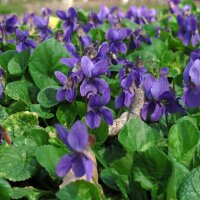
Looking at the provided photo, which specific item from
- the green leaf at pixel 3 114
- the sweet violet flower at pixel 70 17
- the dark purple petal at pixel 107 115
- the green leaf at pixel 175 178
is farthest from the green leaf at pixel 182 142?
the sweet violet flower at pixel 70 17

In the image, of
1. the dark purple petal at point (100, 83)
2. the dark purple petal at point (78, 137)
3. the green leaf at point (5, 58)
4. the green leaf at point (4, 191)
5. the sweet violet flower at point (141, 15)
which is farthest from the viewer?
the sweet violet flower at point (141, 15)

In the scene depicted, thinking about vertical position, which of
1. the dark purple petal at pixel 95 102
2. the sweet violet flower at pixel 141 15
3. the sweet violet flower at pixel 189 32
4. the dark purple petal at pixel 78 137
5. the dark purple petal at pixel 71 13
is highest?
the dark purple petal at pixel 78 137

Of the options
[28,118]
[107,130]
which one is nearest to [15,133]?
[28,118]

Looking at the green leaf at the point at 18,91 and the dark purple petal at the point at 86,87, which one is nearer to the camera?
the dark purple petal at the point at 86,87

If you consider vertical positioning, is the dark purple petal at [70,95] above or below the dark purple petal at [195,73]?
below

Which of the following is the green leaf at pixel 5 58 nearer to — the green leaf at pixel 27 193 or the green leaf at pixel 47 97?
the green leaf at pixel 47 97

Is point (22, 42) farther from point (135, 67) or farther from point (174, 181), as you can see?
point (174, 181)

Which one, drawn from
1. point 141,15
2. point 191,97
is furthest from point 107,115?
point 141,15
